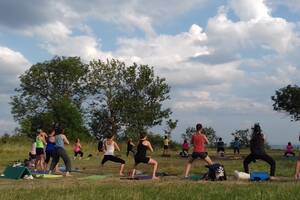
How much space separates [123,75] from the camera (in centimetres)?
7569

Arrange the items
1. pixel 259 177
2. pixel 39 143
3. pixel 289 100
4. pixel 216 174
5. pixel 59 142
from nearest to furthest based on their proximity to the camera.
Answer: pixel 259 177, pixel 216 174, pixel 59 142, pixel 39 143, pixel 289 100

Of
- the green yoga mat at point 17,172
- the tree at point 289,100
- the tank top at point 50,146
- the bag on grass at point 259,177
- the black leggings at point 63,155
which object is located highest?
the tree at point 289,100

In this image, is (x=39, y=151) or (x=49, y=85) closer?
(x=39, y=151)

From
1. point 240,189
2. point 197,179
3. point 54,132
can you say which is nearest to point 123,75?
point 54,132

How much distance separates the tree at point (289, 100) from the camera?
229 feet

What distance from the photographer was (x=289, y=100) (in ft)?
233

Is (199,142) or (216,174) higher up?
(199,142)

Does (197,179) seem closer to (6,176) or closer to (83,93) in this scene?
(6,176)

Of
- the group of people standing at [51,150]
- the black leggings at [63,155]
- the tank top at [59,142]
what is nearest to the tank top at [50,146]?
the group of people standing at [51,150]

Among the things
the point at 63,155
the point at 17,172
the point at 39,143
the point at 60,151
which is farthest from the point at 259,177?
the point at 39,143

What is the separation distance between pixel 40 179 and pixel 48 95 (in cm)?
6255

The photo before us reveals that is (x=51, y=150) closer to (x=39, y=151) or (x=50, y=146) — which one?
(x=50, y=146)

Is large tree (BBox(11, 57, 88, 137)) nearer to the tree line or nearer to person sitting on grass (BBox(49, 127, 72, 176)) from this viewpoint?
the tree line

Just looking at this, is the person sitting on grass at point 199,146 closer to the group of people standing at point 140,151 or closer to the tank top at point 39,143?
the group of people standing at point 140,151
